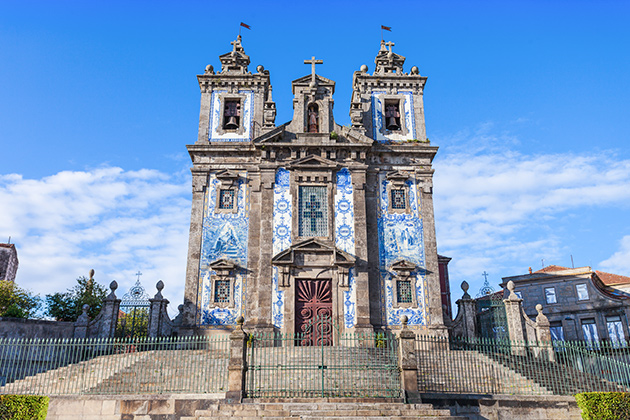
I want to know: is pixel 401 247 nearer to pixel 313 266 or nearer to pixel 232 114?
pixel 313 266

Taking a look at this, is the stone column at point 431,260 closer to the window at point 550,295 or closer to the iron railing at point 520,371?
the iron railing at point 520,371

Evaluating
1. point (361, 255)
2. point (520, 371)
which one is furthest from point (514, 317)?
point (361, 255)

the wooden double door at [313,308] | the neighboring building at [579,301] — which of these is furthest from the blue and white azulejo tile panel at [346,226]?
the neighboring building at [579,301]

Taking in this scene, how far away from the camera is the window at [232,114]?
25.3 metres

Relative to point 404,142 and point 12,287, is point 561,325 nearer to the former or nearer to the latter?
point 404,142

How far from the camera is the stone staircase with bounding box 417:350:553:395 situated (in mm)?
15398

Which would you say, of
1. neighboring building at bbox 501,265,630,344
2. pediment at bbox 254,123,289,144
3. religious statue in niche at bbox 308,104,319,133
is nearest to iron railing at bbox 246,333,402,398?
pediment at bbox 254,123,289,144

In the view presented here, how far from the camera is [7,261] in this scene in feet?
119

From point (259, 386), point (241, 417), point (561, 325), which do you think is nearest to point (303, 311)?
point (259, 386)

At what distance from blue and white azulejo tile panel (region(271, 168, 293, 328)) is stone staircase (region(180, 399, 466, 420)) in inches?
317

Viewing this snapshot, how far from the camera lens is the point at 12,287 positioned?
24750mm

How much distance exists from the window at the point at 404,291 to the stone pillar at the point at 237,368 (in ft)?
31.3

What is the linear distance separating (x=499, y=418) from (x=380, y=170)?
1260 cm

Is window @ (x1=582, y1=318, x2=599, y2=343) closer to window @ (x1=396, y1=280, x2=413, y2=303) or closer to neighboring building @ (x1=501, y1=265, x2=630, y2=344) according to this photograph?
neighboring building @ (x1=501, y1=265, x2=630, y2=344)
